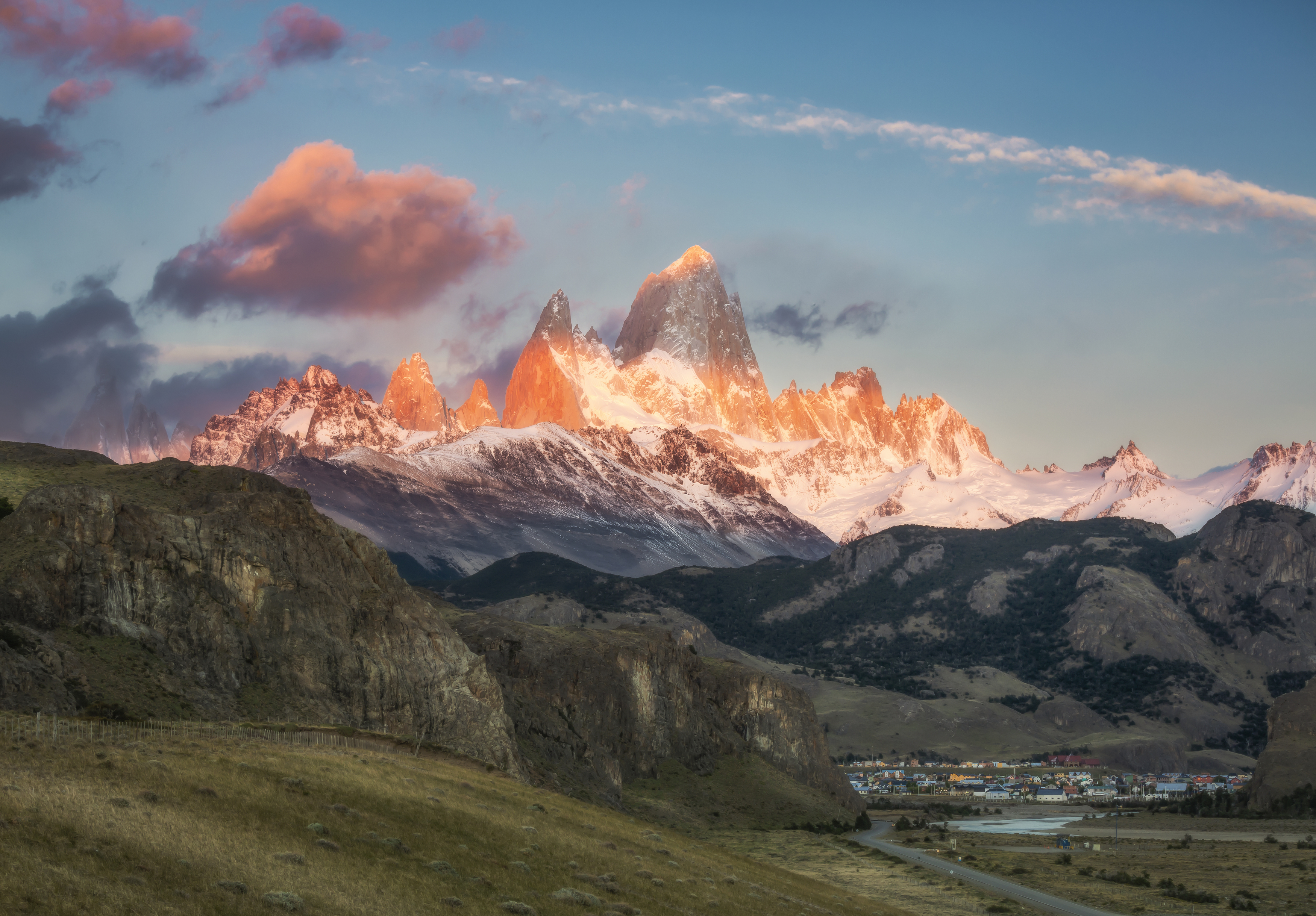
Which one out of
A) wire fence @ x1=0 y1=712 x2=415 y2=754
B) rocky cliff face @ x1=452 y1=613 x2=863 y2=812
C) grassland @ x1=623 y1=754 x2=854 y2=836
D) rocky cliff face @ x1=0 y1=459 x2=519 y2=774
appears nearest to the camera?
wire fence @ x1=0 y1=712 x2=415 y2=754

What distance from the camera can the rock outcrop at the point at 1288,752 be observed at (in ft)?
596

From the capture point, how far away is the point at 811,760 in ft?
534

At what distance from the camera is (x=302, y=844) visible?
1640 inches

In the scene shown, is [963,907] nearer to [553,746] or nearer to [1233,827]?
[553,746]

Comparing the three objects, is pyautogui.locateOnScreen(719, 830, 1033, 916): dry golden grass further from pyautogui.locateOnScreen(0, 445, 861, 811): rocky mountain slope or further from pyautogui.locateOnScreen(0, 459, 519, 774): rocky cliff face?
pyautogui.locateOnScreen(0, 459, 519, 774): rocky cliff face

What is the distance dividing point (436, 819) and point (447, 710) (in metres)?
39.8

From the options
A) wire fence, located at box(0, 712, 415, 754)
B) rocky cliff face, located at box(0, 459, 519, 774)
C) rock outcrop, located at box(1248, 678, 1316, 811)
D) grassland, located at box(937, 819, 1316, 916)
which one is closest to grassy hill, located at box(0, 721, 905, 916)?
wire fence, located at box(0, 712, 415, 754)

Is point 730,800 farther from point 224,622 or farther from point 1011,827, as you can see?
point 1011,827

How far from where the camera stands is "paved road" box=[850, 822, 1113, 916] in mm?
90188

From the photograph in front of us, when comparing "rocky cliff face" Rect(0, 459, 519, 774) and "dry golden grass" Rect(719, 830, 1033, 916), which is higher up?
"rocky cliff face" Rect(0, 459, 519, 774)

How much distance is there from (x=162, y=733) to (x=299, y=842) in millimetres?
16968

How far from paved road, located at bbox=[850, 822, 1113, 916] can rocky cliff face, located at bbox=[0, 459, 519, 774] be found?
38826 mm

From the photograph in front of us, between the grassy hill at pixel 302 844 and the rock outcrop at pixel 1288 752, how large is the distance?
142582 millimetres

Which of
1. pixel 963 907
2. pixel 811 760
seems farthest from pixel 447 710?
pixel 811 760
